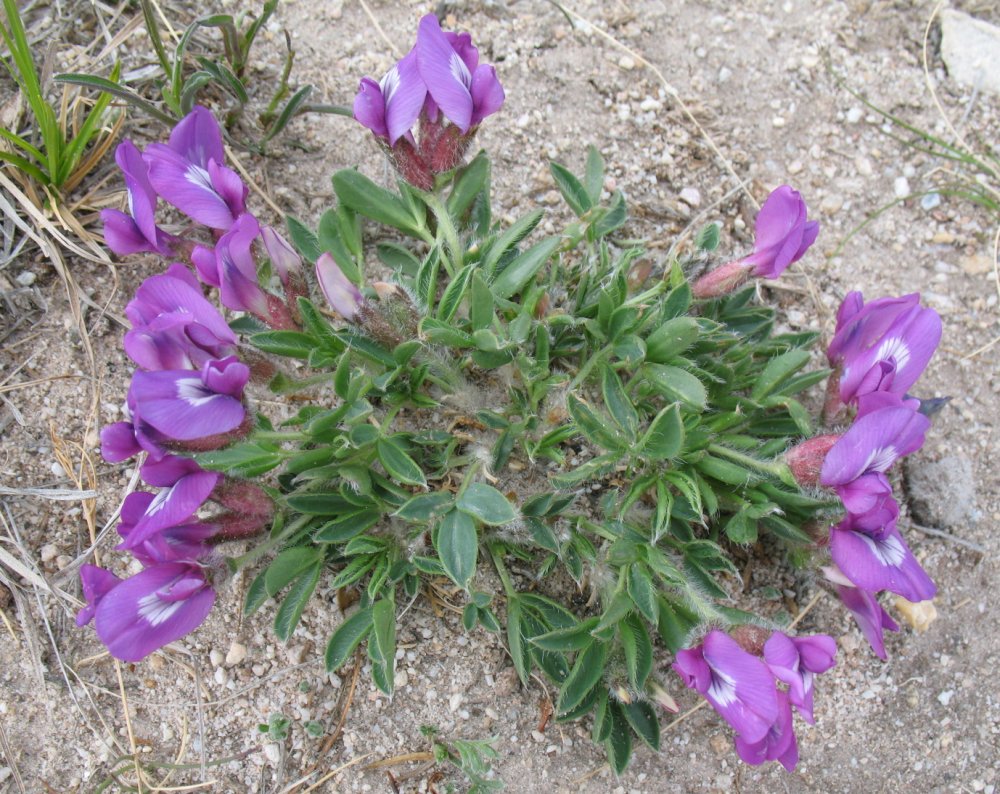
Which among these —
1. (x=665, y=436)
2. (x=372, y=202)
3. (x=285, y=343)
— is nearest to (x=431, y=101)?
(x=372, y=202)

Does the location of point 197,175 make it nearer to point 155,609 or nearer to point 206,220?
point 206,220

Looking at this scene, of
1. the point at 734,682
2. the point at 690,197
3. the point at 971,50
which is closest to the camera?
the point at 734,682

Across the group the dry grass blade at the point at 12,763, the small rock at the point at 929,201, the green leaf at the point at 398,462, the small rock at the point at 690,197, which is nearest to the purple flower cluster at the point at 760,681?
the green leaf at the point at 398,462

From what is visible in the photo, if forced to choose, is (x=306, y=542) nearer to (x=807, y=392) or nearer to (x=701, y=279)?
(x=701, y=279)

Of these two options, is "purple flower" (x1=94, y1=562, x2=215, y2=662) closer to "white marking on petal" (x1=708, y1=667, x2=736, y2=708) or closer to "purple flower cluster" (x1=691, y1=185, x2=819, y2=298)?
"white marking on petal" (x1=708, y1=667, x2=736, y2=708)

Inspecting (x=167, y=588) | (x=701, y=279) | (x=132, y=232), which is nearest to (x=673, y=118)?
(x=701, y=279)

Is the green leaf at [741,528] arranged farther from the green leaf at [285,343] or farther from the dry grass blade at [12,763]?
the dry grass blade at [12,763]
